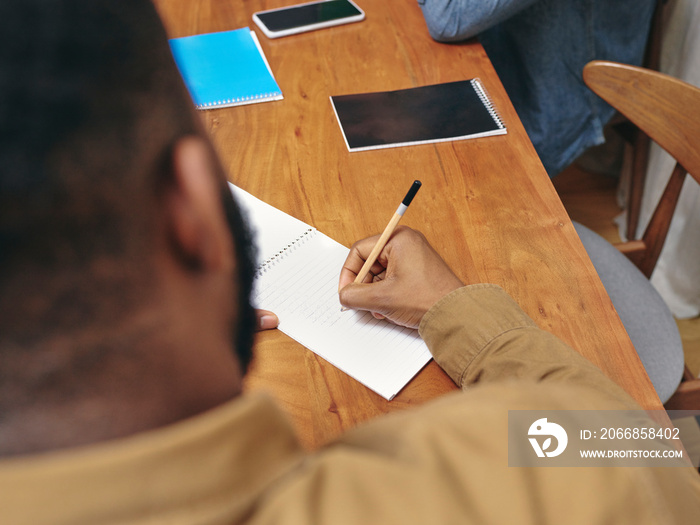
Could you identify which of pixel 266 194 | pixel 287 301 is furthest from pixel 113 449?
pixel 266 194

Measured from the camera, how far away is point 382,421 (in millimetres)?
359

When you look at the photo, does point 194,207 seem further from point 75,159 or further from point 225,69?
point 225,69

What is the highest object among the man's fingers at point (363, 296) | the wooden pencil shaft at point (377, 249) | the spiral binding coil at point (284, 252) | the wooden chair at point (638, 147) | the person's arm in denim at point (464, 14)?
the person's arm in denim at point (464, 14)

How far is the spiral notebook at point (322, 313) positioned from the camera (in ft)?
2.06

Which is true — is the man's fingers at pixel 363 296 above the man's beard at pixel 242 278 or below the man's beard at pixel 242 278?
below

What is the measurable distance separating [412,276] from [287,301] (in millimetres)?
154

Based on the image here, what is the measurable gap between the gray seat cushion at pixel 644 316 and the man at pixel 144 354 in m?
0.63

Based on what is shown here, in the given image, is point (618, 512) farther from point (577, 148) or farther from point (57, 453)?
point (577, 148)

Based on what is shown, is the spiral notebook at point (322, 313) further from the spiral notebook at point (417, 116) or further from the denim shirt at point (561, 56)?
the denim shirt at point (561, 56)

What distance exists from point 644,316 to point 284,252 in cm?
65

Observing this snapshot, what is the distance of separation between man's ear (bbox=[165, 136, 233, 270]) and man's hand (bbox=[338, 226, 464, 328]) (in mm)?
367

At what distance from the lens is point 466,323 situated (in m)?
0.64

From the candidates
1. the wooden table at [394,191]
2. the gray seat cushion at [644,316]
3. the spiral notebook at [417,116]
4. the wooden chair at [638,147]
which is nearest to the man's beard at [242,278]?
the wooden table at [394,191]

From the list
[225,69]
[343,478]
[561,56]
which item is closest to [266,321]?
[343,478]
